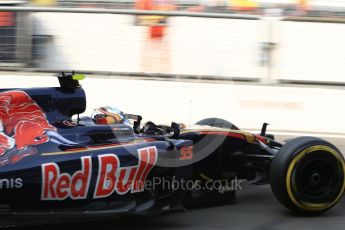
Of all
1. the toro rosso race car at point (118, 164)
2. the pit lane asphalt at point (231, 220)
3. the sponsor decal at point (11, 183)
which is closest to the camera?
the sponsor decal at point (11, 183)

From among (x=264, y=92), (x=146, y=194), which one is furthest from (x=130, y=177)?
(x=264, y=92)

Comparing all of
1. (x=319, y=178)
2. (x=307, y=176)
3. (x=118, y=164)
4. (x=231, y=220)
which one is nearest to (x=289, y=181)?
(x=307, y=176)

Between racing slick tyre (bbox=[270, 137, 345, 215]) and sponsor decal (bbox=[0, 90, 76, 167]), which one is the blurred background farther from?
sponsor decal (bbox=[0, 90, 76, 167])

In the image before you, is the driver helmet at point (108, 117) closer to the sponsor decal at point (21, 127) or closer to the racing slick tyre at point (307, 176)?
the sponsor decal at point (21, 127)

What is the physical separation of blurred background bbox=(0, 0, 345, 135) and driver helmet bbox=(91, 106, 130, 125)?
11.1ft

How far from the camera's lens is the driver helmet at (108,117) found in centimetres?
505

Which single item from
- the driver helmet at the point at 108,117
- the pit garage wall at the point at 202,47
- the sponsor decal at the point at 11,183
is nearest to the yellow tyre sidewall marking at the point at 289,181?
the driver helmet at the point at 108,117

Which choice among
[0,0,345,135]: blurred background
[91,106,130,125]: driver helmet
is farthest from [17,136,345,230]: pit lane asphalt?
[0,0,345,135]: blurred background

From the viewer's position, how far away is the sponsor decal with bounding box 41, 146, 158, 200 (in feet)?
13.8

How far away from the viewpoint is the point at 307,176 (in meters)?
5.08

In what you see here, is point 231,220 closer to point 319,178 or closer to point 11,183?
point 319,178

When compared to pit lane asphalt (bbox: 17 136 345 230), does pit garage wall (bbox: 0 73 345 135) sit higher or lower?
higher

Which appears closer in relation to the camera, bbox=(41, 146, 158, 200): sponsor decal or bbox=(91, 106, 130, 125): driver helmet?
bbox=(41, 146, 158, 200): sponsor decal

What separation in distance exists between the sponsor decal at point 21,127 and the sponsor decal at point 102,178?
0.76 feet
